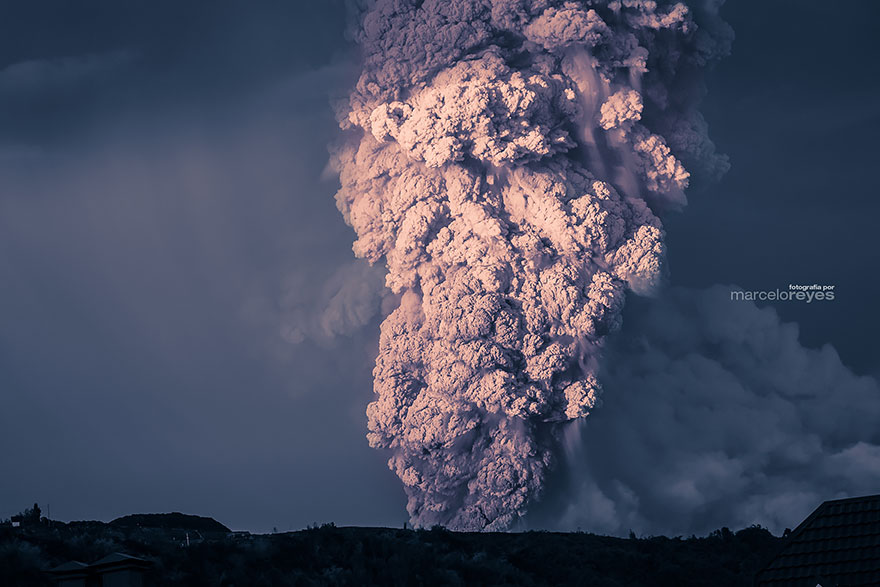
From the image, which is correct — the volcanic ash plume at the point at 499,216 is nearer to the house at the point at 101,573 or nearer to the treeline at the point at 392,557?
the treeline at the point at 392,557

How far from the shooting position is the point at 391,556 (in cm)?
1917

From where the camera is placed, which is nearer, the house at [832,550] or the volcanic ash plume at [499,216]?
the house at [832,550]

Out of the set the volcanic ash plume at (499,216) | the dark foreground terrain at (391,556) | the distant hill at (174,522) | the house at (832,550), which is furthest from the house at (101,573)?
the volcanic ash plume at (499,216)

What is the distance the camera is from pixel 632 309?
97.1 feet

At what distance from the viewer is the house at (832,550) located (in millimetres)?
10125

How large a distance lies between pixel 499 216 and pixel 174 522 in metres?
9.42

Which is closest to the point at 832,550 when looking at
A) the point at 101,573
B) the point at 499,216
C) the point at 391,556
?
the point at 101,573

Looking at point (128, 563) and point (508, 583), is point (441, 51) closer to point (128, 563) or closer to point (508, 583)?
point (508, 583)

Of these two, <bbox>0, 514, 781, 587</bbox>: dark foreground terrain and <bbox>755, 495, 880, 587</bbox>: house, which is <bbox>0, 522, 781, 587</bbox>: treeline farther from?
<bbox>755, 495, 880, 587</bbox>: house

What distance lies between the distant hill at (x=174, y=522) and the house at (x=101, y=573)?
16725 mm

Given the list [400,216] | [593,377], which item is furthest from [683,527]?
[400,216]

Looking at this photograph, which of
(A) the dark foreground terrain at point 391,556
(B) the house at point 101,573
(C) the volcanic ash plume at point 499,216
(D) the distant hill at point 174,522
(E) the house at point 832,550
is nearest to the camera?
(B) the house at point 101,573

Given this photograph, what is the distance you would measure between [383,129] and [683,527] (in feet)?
36.1

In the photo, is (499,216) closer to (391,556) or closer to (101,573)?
(391,556)
